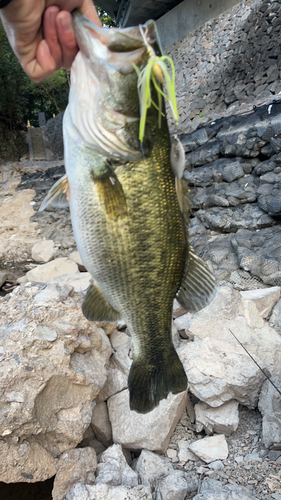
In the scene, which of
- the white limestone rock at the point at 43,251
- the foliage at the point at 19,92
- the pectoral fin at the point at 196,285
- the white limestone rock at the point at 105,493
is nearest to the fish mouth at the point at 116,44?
the pectoral fin at the point at 196,285

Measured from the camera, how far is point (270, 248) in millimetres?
5391

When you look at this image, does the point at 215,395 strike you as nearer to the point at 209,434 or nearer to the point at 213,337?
the point at 209,434

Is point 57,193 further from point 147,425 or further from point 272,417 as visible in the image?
point 272,417

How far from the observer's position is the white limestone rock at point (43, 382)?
8.64 feet

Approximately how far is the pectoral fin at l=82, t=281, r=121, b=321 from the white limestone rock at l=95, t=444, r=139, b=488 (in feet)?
5.84

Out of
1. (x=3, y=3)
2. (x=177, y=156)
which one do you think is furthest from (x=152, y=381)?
(x=3, y=3)

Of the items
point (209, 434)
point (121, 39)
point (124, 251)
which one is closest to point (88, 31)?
point (121, 39)

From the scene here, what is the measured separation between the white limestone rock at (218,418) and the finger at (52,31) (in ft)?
10.1

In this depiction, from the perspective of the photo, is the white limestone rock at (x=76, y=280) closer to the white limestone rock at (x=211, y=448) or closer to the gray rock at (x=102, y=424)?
the gray rock at (x=102, y=424)

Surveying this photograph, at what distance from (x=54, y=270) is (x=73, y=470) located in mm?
5288

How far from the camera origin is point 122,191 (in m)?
1.22

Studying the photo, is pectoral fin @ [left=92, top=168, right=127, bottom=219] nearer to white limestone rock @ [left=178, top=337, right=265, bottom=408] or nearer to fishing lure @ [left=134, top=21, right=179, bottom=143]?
fishing lure @ [left=134, top=21, right=179, bottom=143]

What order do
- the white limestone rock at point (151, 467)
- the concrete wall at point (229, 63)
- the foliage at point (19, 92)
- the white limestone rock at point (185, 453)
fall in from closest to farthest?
the white limestone rock at point (151, 467) < the white limestone rock at point (185, 453) < the concrete wall at point (229, 63) < the foliage at point (19, 92)

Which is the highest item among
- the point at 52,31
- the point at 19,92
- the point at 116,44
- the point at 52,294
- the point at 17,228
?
the point at 19,92
